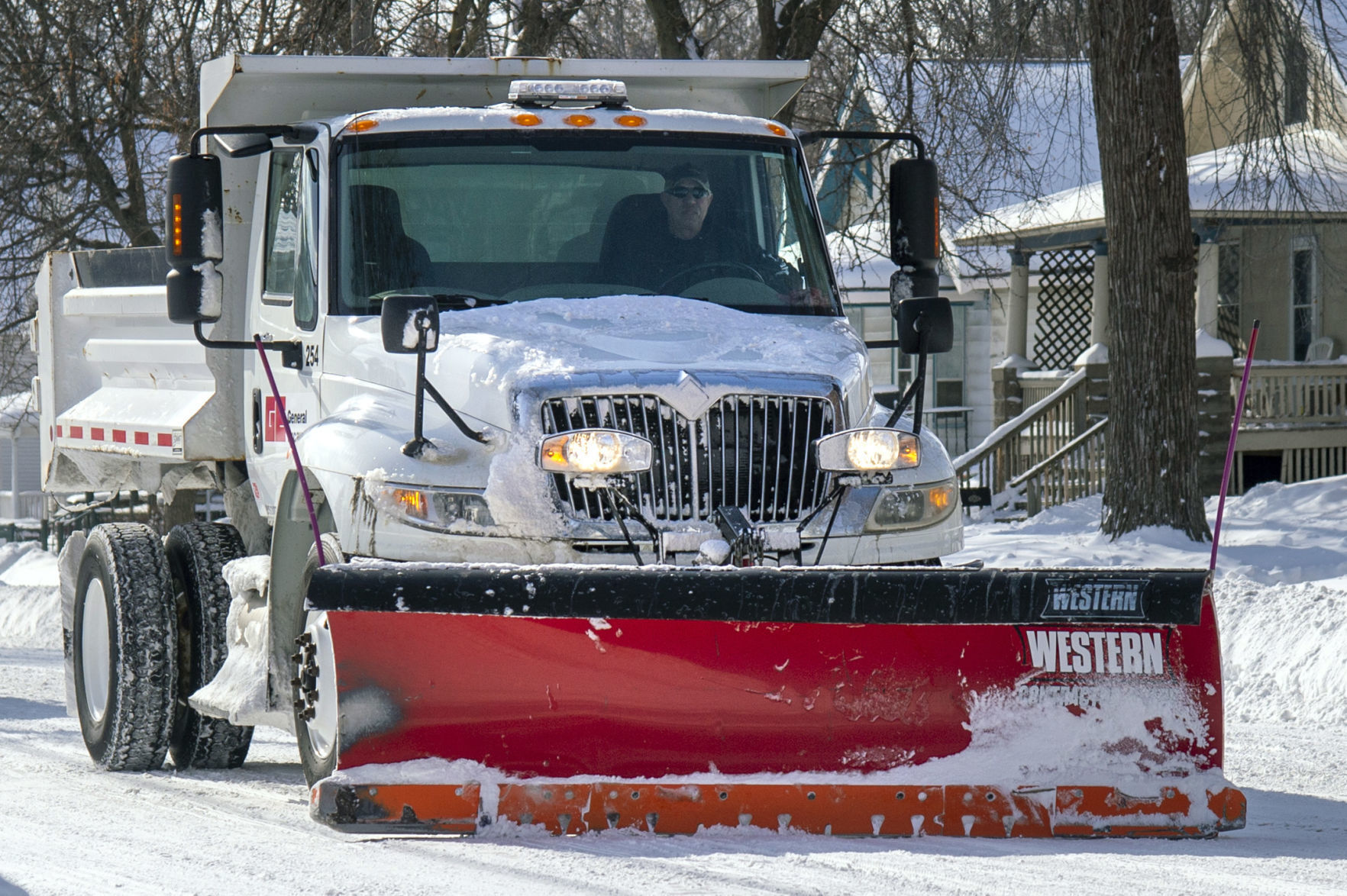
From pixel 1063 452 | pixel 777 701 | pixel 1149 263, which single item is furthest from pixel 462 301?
pixel 1063 452

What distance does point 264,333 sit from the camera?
23.6 ft

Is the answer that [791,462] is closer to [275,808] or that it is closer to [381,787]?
[381,787]

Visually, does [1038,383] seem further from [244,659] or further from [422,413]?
[422,413]

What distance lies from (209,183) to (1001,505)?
1433cm

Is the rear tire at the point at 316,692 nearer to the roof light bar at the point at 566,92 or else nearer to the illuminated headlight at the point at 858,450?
the illuminated headlight at the point at 858,450

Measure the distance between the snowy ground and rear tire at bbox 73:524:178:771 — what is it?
0.74 ft

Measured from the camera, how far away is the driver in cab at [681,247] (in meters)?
6.67

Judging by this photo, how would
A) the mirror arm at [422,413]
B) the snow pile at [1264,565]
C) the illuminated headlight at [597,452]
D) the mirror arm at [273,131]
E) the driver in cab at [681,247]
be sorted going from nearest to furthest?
the illuminated headlight at [597,452], the mirror arm at [422,413], the driver in cab at [681,247], the mirror arm at [273,131], the snow pile at [1264,565]

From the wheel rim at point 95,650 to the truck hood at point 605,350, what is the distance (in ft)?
7.20

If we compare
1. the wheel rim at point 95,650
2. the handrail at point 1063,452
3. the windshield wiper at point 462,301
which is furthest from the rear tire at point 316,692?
the handrail at point 1063,452

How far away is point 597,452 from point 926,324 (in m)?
→ 1.40

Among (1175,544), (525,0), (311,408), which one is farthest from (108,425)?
(525,0)

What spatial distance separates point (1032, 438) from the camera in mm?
20250

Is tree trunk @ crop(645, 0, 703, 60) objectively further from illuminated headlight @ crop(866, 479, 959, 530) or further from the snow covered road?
the snow covered road
